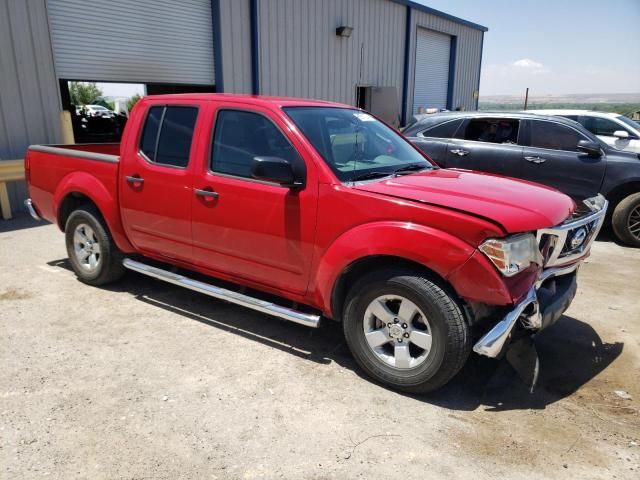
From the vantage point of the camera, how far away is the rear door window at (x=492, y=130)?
7.69m

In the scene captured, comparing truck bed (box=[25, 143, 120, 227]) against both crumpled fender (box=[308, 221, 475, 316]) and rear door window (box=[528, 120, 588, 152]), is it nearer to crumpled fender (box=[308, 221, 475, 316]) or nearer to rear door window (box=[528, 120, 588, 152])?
crumpled fender (box=[308, 221, 475, 316])

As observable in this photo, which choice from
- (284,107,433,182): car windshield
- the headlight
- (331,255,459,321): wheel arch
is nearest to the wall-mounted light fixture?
(284,107,433,182): car windshield

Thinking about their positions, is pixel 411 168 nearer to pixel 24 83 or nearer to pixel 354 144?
pixel 354 144

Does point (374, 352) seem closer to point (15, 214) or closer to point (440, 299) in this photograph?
point (440, 299)

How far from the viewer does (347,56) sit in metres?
16.0

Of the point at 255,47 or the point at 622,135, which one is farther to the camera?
the point at 255,47

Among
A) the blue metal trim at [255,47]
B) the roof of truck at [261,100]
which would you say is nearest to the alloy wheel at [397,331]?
the roof of truck at [261,100]

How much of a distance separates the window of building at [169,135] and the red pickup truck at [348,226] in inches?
0.6


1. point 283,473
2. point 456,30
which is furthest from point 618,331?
point 456,30

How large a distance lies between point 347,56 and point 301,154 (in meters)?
13.6

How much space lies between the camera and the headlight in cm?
283

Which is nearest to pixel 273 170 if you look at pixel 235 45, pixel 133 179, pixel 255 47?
pixel 133 179

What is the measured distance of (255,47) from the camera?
41.6 ft

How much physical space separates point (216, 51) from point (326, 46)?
4.12 m
